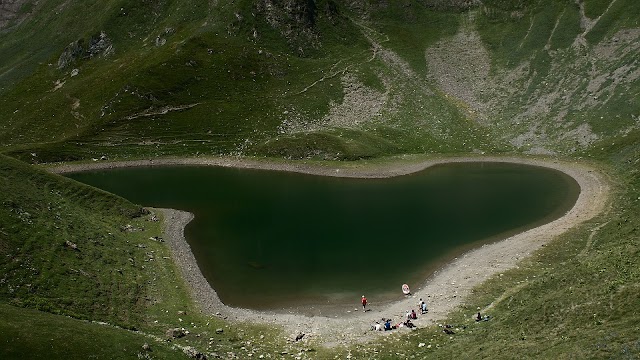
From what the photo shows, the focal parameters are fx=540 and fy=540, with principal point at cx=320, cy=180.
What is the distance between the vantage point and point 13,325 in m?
37.0

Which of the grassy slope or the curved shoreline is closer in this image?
the grassy slope

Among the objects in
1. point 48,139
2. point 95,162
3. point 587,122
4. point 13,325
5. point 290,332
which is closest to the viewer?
point 13,325

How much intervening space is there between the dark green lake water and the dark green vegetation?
7.60 meters

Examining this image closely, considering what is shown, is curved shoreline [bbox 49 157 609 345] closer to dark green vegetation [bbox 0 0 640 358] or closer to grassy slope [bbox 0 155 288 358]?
grassy slope [bbox 0 155 288 358]

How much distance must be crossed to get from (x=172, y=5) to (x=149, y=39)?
51.8 feet

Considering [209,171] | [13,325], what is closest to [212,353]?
[13,325]

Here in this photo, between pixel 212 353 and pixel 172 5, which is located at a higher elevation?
pixel 172 5

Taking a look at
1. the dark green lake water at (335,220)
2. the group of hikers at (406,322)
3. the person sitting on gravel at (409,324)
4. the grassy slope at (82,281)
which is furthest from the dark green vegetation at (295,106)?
the dark green lake water at (335,220)

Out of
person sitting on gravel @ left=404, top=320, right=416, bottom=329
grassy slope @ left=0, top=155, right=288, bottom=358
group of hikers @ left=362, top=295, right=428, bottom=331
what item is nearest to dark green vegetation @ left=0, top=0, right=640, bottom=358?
grassy slope @ left=0, top=155, right=288, bottom=358

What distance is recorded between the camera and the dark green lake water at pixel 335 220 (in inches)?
2313

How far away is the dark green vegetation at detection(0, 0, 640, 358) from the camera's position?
171 ft

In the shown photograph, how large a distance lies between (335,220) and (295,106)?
201 ft

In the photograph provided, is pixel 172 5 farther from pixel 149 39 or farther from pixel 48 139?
pixel 48 139

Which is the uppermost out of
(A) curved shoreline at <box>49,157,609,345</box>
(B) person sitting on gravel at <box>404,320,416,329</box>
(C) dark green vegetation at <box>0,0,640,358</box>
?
(C) dark green vegetation at <box>0,0,640,358</box>
